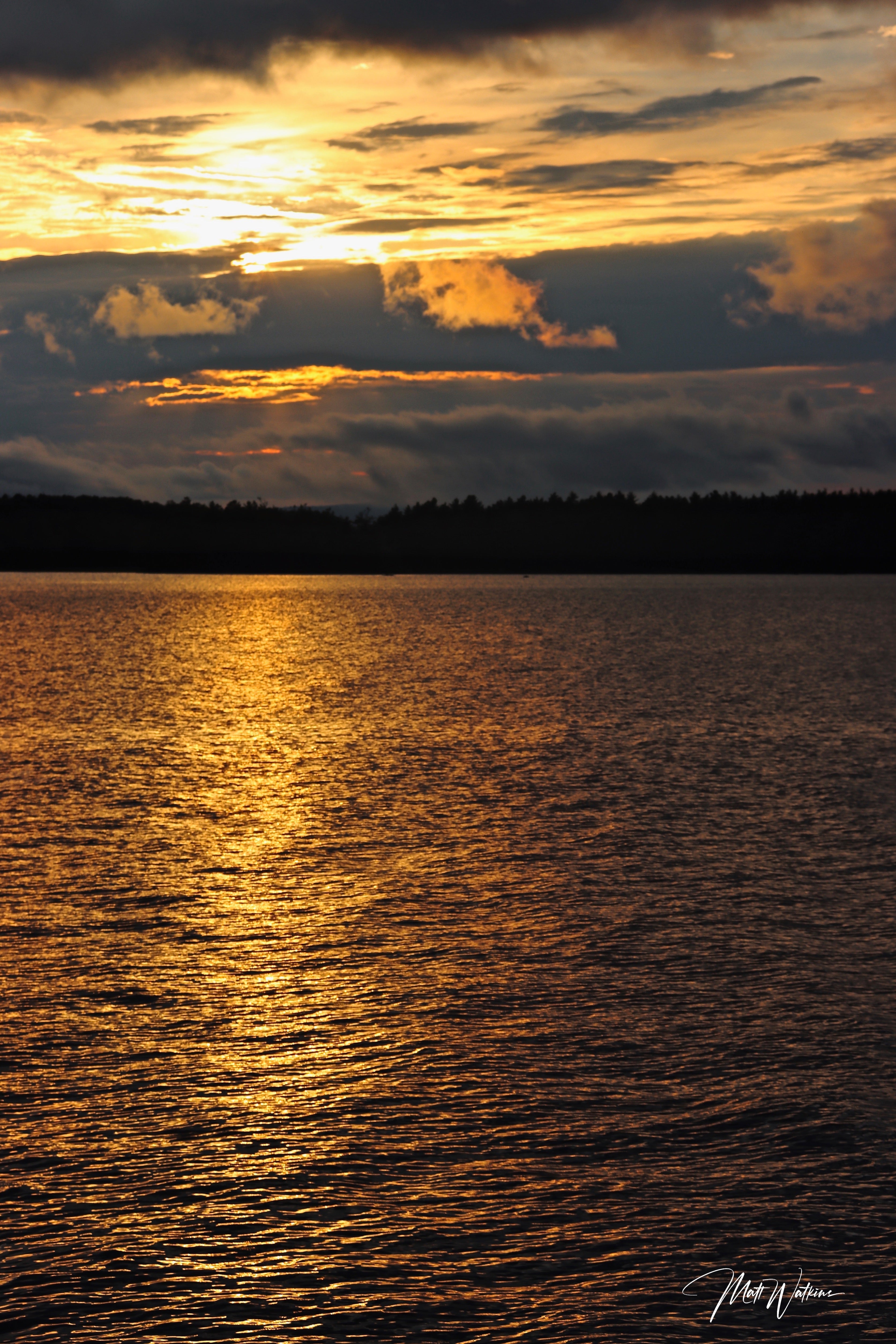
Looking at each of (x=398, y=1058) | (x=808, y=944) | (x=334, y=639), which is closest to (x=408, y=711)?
(x=808, y=944)

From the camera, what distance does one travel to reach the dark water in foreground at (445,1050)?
966cm

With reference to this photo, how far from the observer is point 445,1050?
14.2m

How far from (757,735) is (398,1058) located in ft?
102

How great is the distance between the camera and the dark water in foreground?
31.7ft

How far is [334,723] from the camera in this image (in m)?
47.1

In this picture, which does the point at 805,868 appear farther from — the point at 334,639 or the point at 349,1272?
the point at 334,639
